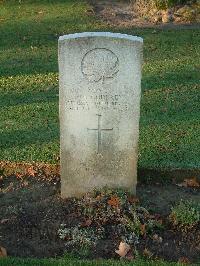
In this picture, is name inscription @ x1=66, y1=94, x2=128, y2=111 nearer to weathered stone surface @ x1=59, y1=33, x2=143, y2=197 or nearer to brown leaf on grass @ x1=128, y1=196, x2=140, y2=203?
weathered stone surface @ x1=59, y1=33, x2=143, y2=197

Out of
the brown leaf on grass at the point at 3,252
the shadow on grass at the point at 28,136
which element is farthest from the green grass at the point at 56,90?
the brown leaf on grass at the point at 3,252

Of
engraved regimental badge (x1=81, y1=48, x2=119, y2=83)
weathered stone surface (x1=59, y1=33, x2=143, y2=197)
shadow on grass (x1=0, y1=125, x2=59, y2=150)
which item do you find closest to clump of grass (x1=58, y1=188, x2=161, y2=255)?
weathered stone surface (x1=59, y1=33, x2=143, y2=197)

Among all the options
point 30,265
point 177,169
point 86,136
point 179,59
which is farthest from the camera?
point 179,59

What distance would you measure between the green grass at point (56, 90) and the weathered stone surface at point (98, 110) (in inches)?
32.7

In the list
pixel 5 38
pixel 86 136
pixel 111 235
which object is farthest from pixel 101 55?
pixel 5 38

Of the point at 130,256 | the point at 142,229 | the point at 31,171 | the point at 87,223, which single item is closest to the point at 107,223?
the point at 87,223

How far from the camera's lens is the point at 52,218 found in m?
5.88

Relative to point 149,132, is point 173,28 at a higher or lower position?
higher

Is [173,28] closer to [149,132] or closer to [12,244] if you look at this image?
[149,132]

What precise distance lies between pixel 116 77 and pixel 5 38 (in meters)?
7.35

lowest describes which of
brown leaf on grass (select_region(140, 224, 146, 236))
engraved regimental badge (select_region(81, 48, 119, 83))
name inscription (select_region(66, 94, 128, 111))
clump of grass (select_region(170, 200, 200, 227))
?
brown leaf on grass (select_region(140, 224, 146, 236))

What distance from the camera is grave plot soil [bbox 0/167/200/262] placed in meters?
5.46

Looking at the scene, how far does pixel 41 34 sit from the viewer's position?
12859 millimetres

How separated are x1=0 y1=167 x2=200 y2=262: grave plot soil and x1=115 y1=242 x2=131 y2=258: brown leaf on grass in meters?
0.05
